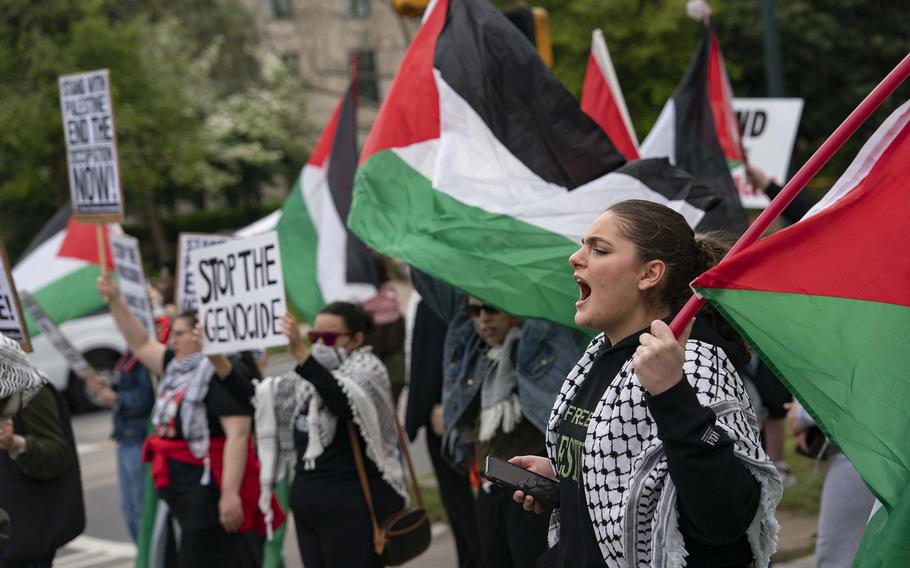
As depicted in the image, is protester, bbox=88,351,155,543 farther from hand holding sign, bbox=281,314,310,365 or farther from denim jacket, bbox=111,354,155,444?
hand holding sign, bbox=281,314,310,365

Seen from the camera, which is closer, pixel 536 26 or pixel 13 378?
pixel 13 378

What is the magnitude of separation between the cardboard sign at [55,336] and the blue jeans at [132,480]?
0.66 m

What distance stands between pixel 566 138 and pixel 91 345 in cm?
1313

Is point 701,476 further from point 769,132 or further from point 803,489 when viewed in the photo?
point 769,132

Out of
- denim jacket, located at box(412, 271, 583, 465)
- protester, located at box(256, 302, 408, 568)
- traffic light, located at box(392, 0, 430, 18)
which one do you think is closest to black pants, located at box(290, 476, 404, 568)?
protester, located at box(256, 302, 408, 568)

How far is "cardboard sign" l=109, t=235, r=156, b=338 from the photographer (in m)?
7.07

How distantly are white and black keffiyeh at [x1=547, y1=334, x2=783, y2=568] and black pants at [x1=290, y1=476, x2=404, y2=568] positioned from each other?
9.11 feet

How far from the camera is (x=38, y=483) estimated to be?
15.0 ft

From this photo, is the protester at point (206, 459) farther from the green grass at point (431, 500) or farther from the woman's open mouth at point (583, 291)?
the woman's open mouth at point (583, 291)

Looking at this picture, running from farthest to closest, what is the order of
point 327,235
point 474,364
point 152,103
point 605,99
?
point 152,103 < point 327,235 < point 605,99 < point 474,364

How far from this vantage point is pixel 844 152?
25875mm

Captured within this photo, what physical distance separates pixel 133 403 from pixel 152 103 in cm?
2221

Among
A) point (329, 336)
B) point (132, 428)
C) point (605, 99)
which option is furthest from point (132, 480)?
point (605, 99)

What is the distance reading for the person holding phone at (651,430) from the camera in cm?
256
